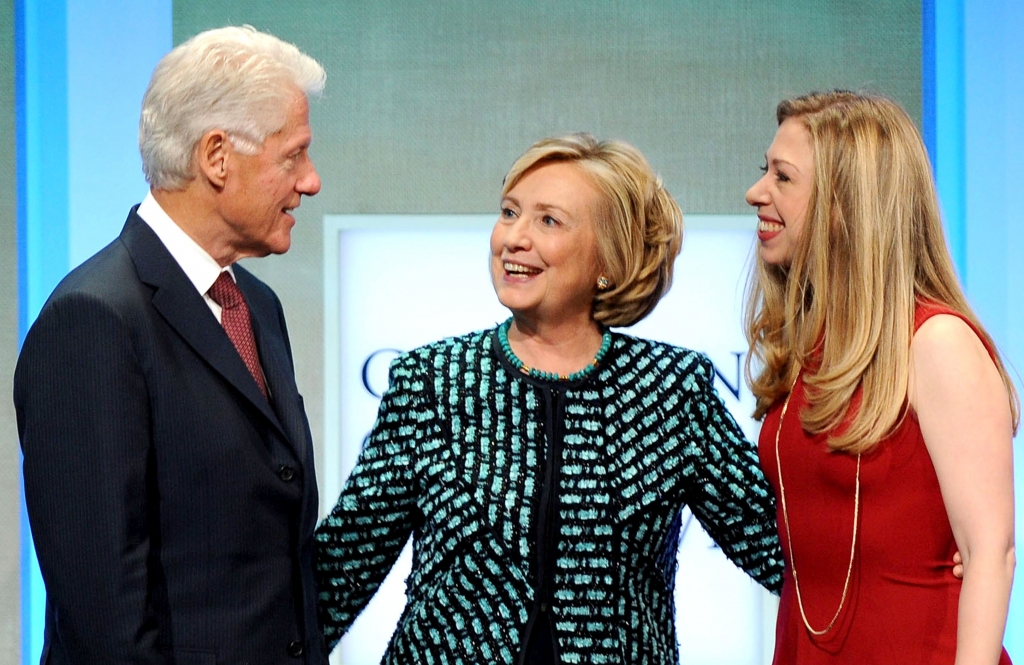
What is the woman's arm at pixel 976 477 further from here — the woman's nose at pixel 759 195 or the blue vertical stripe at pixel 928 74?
the blue vertical stripe at pixel 928 74

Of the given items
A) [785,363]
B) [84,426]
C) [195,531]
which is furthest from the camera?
[785,363]

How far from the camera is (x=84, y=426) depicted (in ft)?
5.26

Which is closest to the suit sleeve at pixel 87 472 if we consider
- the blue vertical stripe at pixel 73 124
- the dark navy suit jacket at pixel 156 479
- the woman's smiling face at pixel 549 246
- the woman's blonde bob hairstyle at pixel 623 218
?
the dark navy suit jacket at pixel 156 479

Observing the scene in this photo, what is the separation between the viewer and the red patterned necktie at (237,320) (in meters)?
1.91

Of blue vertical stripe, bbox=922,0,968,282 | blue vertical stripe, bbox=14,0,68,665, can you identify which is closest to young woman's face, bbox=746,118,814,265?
blue vertical stripe, bbox=922,0,968,282

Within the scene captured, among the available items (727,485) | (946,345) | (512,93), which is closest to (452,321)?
(512,93)

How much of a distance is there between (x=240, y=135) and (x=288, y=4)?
1.95m

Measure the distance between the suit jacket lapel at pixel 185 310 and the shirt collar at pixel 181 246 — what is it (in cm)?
2

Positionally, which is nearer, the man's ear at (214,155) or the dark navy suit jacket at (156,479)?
the dark navy suit jacket at (156,479)

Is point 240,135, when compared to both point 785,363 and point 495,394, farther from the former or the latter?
point 785,363

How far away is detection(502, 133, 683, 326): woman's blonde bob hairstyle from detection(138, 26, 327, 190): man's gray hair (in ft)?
1.85

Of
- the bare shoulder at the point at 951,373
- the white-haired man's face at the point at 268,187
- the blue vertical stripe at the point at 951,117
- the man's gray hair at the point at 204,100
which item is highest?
the blue vertical stripe at the point at 951,117

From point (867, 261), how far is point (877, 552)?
450 mm

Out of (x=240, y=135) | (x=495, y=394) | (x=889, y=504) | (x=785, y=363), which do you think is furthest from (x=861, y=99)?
(x=240, y=135)
